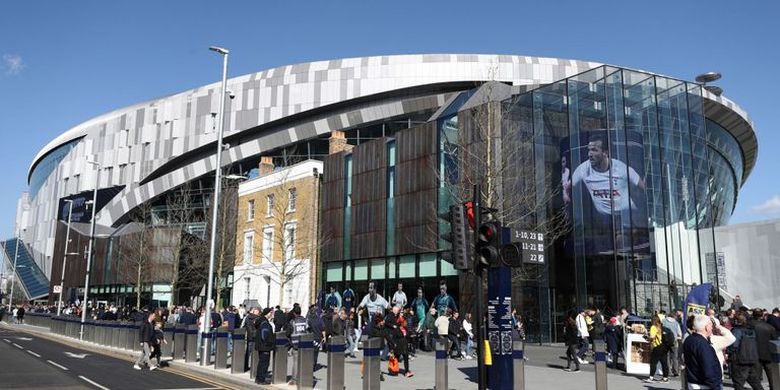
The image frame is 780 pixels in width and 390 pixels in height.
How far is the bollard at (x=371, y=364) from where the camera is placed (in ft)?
40.1

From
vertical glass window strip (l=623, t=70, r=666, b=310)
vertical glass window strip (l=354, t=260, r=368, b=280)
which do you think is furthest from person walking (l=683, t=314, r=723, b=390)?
→ vertical glass window strip (l=354, t=260, r=368, b=280)

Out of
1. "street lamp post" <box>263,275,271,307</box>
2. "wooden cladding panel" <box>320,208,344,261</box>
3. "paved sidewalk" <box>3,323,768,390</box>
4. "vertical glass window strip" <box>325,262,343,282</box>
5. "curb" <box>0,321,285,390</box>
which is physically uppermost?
"wooden cladding panel" <box>320,208,344,261</box>

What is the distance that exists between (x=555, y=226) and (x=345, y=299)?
1185 centimetres

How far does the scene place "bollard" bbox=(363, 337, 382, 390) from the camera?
1221cm

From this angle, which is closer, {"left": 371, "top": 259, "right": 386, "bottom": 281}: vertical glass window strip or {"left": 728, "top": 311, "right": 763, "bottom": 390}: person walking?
{"left": 728, "top": 311, "right": 763, "bottom": 390}: person walking

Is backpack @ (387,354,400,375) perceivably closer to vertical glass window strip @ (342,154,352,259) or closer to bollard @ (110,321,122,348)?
bollard @ (110,321,122,348)

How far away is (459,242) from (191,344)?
12.0m

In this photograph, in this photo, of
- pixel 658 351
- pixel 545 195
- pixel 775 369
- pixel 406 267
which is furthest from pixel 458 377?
pixel 406 267

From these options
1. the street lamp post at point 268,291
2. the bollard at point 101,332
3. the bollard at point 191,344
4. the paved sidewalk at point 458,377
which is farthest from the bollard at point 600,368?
the street lamp post at point 268,291

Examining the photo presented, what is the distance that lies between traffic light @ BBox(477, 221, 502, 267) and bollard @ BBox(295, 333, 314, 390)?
14.5 feet

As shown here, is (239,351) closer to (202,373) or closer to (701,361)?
(202,373)

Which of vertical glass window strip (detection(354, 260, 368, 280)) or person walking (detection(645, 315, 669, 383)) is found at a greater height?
vertical glass window strip (detection(354, 260, 368, 280))

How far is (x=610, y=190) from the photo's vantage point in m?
27.2

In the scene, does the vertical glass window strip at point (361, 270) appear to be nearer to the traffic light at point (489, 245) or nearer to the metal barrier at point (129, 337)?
the metal barrier at point (129, 337)
